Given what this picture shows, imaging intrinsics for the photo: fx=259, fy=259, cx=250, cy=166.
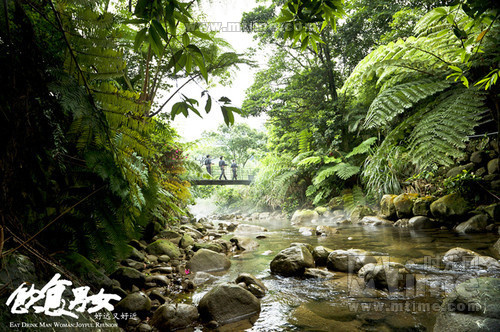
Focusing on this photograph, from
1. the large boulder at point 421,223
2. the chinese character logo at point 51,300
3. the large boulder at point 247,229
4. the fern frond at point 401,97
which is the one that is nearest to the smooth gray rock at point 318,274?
the chinese character logo at point 51,300

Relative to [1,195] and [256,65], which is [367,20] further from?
[1,195]

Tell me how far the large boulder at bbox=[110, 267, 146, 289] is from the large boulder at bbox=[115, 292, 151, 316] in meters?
0.39

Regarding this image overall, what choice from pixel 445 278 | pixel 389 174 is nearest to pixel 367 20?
pixel 389 174

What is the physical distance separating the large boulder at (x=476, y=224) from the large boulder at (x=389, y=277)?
7.25ft

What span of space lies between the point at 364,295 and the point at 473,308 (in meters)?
0.84

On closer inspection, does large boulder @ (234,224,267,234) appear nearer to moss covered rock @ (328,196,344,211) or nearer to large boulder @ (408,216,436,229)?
moss covered rock @ (328,196,344,211)

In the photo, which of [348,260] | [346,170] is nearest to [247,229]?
[346,170]

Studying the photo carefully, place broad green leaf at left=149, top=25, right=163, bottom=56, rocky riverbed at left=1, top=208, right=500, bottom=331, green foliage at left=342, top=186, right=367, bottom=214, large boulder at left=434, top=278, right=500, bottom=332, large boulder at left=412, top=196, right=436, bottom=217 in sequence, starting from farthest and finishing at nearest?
green foliage at left=342, top=186, right=367, bottom=214
large boulder at left=412, top=196, right=436, bottom=217
rocky riverbed at left=1, top=208, right=500, bottom=331
large boulder at left=434, top=278, right=500, bottom=332
broad green leaf at left=149, top=25, right=163, bottom=56

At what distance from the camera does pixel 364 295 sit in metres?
2.01

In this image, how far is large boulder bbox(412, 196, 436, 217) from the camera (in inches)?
181

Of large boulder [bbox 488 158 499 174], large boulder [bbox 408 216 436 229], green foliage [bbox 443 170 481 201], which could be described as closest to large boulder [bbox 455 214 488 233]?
green foliage [bbox 443 170 481 201]

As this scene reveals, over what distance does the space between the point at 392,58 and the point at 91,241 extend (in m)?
5.08

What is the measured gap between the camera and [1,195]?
75 centimetres

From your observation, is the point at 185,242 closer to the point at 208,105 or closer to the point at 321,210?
the point at 208,105
